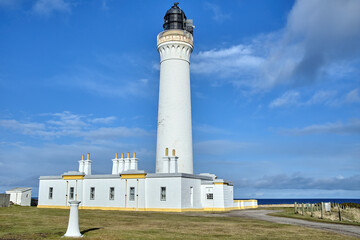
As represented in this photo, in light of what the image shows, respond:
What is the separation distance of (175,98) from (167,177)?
31.8ft

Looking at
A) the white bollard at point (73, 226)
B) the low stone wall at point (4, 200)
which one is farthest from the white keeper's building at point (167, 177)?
the white bollard at point (73, 226)

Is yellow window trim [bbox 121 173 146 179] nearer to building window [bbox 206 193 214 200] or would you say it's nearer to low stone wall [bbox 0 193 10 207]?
building window [bbox 206 193 214 200]

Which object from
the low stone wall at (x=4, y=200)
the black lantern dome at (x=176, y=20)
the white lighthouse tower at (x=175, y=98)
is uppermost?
the black lantern dome at (x=176, y=20)

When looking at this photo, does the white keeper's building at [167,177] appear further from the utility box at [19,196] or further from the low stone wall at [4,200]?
the utility box at [19,196]

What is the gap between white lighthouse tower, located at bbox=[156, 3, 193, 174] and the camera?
36.1 m

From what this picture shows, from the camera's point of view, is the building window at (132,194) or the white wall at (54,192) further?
the white wall at (54,192)

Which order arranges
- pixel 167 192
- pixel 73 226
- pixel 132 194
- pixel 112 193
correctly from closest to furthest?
pixel 73 226
pixel 167 192
pixel 132 194
pixel 112 193

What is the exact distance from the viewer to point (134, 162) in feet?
114

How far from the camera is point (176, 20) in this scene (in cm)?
4003

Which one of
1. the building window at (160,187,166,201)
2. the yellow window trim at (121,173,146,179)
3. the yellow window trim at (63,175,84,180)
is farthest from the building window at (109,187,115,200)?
the building window at (160,187,166,201)

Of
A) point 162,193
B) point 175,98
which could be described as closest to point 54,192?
point 162,193

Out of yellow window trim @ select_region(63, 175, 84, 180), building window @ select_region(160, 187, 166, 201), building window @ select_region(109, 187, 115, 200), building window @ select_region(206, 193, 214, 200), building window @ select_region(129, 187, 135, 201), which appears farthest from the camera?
yellow window trim @ select_region(63, 175, 84, 180)

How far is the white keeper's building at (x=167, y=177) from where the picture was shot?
104 feet

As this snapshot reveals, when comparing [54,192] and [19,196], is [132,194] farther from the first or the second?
[19,196]
